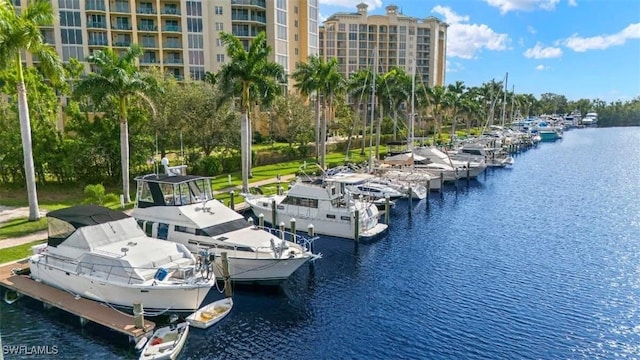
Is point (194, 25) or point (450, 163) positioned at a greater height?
point (194, 25)

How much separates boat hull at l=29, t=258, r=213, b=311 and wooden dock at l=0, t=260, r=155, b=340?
411mm

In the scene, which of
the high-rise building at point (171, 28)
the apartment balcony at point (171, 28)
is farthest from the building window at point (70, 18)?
the apartment balcony at point (171, 28)

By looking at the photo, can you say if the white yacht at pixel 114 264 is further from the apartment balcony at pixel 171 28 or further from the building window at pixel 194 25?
the building window at pixel 194 25

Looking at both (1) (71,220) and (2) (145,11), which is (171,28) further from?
(1) (71,220)

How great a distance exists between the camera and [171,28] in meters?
80.9

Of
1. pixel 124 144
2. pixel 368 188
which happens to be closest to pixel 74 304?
pixel 124 144

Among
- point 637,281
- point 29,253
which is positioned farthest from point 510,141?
point 29,253

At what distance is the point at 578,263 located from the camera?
28719 mm

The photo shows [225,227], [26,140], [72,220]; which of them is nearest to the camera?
[72,220]

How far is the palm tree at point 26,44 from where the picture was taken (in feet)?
91.3

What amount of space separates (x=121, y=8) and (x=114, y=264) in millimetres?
70305

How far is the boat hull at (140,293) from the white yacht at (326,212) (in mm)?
13678

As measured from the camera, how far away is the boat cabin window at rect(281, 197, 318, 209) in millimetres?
33688

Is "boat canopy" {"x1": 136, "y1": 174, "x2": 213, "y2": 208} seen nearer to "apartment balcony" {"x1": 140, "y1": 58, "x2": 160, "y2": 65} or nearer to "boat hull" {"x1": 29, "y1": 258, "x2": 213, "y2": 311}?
"boat hull" {"x1": 29, "y1": 258, "x2": 213, "y2": 311}
